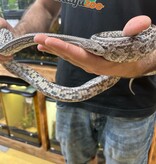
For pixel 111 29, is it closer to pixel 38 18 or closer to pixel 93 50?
pixel 93 50

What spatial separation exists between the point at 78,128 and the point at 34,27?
A: 1.20 ft

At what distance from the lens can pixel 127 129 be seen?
692mm

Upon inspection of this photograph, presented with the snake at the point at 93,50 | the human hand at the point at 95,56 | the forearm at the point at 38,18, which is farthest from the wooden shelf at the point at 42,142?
the human hand at the point at 95,56

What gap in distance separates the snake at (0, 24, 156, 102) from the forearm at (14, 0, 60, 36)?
10 centimetres

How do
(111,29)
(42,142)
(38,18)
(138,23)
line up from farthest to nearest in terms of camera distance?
(42,142) < (38,18) < (111,29) < (138,23)

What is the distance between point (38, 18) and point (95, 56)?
43 centimetres

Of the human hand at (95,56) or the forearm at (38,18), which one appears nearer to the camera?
the human hand at (95,56)

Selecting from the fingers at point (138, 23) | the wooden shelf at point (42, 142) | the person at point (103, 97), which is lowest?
the wooden shelf at point (42, 142)

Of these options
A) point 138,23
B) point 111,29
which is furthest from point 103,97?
point 138,23

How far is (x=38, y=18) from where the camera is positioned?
2.74 ft

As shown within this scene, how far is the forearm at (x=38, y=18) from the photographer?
816 millimetres

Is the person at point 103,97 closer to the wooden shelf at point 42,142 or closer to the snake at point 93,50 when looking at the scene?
the snake at point 93,50

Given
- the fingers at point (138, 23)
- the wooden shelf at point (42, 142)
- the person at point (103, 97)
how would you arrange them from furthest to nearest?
the wooden shelf at point (42, 142)
the person at point (103, 97)
the fingers at point (138, 23)

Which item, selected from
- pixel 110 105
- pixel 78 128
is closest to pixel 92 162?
pixel 78 128
